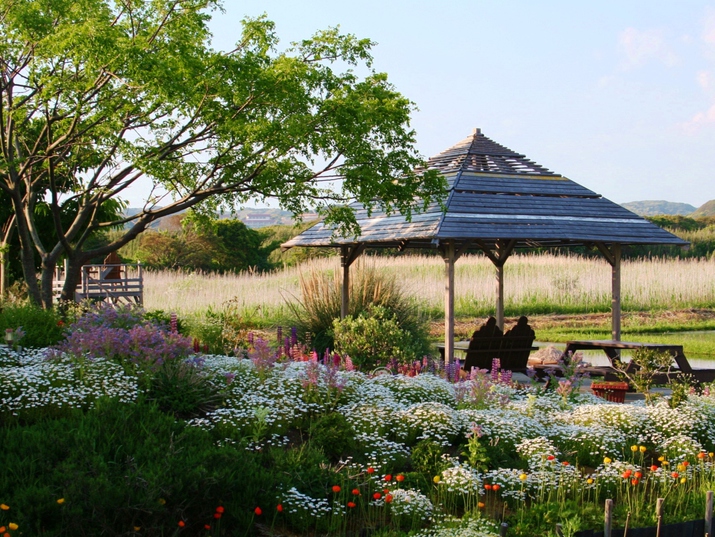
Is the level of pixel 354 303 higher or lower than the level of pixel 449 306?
lower

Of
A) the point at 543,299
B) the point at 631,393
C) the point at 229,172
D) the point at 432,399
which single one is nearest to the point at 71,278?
the point at 229,172

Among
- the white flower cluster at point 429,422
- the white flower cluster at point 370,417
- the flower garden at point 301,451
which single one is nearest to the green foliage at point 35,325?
the flower garden at point 301,451

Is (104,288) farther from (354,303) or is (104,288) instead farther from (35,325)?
(35,325)

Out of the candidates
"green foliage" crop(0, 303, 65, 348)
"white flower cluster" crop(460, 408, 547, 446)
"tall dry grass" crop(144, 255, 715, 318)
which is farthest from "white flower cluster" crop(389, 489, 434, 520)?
"tall dry grass" crop(144, 255, 715, 318)

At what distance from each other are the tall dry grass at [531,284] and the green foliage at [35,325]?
32.5 feet

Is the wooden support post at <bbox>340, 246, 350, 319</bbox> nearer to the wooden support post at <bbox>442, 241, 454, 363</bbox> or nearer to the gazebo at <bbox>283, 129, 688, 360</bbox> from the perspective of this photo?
the gazebo at <bbox>283, 129, 688, 360</bbox>

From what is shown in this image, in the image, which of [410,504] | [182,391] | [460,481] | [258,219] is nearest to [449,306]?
[182,391]

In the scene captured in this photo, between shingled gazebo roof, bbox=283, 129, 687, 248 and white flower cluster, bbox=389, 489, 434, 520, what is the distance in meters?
5.90

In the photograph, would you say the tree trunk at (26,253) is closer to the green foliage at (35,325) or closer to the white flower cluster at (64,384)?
the green foliage at (35,325)

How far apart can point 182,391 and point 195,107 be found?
5173 mm

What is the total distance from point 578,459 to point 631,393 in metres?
4.88

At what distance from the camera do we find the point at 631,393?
33.7 feet

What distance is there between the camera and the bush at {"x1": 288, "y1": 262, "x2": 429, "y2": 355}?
12.8 metres

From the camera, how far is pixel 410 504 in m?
4.50
